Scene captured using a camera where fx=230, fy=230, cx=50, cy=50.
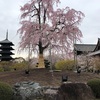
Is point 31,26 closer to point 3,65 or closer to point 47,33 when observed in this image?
point 47,33

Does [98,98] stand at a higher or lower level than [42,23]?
lower

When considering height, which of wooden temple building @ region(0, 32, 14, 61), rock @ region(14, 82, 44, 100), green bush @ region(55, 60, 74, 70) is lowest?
rock @ region(14, 82, 44, 100)

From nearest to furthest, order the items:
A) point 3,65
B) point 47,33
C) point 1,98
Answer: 1. point 1,98
2. point 47,33
3. point 3,65

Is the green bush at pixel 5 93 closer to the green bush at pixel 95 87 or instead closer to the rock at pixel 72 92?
the rock at pixel 72 92

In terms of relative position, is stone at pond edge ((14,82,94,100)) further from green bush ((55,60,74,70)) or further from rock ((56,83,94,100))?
green bush ((55,60,74,70))

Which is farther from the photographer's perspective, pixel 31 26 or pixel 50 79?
pixel 31 26

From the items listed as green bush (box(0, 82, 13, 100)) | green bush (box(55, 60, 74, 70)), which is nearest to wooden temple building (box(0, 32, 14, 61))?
green bush (box(55, 60, 74, 70))

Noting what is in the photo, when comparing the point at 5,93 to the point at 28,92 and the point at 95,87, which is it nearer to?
A: the point at 28,92

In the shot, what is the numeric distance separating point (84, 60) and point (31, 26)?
1737 centimetres

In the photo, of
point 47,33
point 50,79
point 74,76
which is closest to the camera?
point 50,79

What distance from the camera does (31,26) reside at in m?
19.6

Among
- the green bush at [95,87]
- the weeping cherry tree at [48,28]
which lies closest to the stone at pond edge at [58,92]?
the green bush at [95,87]

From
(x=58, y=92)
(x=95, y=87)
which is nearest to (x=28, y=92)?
(x=58, y=92)

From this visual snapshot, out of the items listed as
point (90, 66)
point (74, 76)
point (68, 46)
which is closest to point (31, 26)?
point (68, 46)
